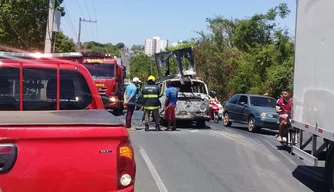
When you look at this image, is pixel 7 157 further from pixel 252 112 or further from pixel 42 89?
pixel 252 112

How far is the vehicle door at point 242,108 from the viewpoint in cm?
1862

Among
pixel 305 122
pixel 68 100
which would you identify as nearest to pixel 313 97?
pixel 305 122

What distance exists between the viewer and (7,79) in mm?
5793

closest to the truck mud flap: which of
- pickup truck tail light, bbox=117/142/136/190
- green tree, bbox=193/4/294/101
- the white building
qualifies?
pickup truck tail light, bbox=117/142/136/190

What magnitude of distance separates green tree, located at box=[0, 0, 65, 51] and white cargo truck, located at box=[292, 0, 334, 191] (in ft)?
79.5

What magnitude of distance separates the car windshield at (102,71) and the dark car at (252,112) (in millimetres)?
6849

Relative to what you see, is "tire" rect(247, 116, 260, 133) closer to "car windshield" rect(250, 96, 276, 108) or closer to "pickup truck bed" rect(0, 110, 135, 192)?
"car windshield" rect(250, 96, 276, 108)

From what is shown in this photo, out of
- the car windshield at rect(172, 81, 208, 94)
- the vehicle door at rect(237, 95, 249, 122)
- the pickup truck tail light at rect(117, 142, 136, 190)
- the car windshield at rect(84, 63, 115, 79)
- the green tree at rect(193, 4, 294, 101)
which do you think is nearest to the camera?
the pickup truck tail light at rect(117, 142, 136, 190)

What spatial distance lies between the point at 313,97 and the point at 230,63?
30012 millimetres

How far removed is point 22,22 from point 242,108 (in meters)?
18.5

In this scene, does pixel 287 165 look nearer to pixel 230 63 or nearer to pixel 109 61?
pixel 109 61

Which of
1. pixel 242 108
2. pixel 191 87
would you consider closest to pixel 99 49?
pixel 242 108

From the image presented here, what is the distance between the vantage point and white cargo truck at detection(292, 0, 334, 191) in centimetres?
711

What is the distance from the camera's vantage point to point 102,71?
948 inches
